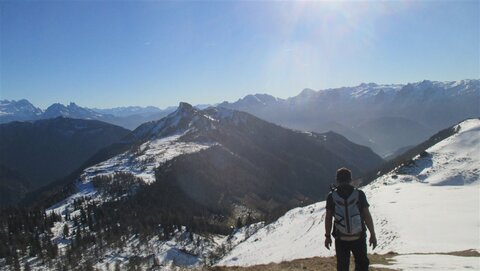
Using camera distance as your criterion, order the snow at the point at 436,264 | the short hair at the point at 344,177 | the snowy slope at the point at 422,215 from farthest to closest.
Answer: the snowy slope at the point at 422,215
the snow at the point at 436,264
the short hair at the point at 344,177

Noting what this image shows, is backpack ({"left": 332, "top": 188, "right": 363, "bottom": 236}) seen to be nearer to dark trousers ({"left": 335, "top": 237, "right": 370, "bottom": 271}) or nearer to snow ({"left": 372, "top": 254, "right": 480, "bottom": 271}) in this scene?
dark trousers ({"left": 335, "top": 237, "right": 370, "bottom": 271})

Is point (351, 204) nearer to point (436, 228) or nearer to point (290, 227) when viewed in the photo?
point (436, 228)

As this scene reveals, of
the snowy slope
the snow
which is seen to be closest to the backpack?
the snow

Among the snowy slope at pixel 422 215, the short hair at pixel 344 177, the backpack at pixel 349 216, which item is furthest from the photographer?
the snowy slope at pixel 422 215

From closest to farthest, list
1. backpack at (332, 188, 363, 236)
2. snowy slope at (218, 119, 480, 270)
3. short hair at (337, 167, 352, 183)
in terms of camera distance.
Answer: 1. backpack at (332, 188, 363, 236)
2. short hair at (337, 167, 352, 183)
3. snowy slope at (218, 119, 480, 270)

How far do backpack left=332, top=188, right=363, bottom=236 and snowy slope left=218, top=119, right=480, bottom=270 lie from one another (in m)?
13.3

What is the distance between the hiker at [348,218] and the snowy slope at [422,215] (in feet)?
41.6

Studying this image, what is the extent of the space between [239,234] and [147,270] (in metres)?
51.7

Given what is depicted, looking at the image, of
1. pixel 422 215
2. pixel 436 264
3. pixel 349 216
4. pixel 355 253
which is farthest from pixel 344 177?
pixel 422 215

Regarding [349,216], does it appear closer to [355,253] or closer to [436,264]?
[355,253]

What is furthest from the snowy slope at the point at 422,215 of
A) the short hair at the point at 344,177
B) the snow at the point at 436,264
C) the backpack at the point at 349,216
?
the short hair at the point at 344,177

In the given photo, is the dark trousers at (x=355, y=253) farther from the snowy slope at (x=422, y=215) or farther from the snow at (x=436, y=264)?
the snowy slope at (x=422, y=215)

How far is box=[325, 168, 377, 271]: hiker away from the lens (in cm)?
1351

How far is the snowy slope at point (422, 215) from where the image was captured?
41112mm
